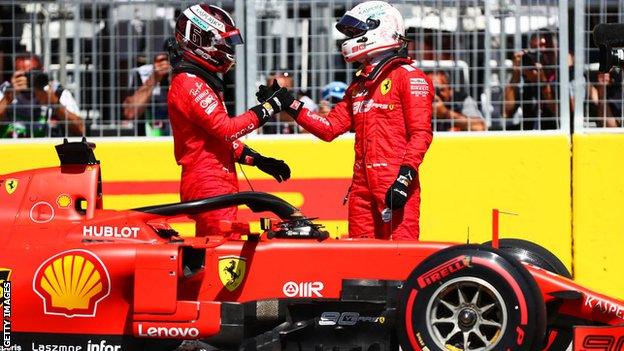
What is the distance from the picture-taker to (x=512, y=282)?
6.85 meters

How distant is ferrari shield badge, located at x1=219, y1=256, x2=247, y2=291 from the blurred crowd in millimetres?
3425

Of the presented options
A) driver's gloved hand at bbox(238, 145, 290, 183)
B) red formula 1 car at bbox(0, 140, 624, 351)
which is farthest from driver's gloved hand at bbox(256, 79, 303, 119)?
red formula 1 car at bbox(0, 140, 624, 351)

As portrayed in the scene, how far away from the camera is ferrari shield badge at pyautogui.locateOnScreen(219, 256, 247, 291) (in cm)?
741

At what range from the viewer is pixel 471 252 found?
696 centimetres

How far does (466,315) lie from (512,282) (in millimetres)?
284

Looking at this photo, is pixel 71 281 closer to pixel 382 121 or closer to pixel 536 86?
pixel 382 121

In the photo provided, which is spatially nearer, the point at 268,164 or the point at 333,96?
the point at 268,164

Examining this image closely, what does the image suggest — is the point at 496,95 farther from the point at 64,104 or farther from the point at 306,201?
the point at 64,104

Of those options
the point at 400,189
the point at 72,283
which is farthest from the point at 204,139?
the point at 72,283

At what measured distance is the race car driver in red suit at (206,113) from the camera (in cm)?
823

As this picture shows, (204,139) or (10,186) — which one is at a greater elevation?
(204,139)

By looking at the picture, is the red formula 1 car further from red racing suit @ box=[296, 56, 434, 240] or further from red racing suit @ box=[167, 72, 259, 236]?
red racing suit @ box=[296, 56, 434, 240]

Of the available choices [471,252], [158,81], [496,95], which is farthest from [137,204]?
[471,252]

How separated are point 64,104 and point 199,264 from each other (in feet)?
12.7
